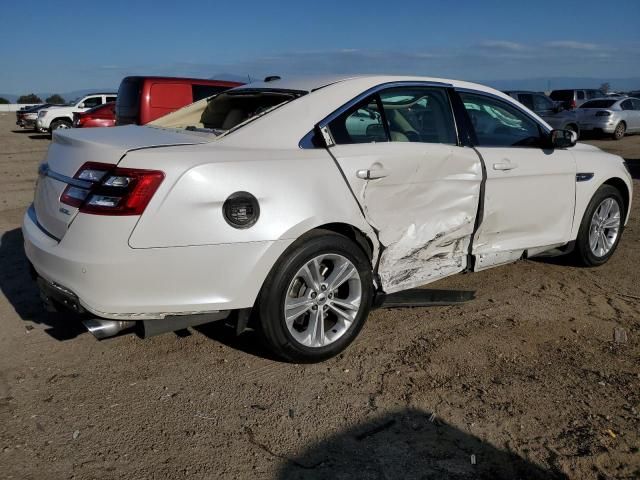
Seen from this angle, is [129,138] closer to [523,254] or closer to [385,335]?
[385,335]

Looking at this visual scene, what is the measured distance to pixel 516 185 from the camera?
4531mm

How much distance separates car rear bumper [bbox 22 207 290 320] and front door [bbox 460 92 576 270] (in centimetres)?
192

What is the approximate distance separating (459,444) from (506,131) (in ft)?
9.12

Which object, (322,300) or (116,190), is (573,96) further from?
(116,190)

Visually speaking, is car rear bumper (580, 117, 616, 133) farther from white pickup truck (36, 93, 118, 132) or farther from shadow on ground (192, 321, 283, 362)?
shadow on ground (192, 321, 283, 362)

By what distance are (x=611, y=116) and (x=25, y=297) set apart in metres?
20.7

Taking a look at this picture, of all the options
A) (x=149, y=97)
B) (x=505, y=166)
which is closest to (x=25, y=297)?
(x=505, y=166)

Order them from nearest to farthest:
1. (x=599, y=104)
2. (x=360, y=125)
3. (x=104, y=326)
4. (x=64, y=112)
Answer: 1. (x=104, y=326)
2. (x=360, y=125)
3. (x=599, y=104)
4. (x=64, y=112)

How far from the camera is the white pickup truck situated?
75.5ft

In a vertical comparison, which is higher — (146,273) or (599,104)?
(146,273)

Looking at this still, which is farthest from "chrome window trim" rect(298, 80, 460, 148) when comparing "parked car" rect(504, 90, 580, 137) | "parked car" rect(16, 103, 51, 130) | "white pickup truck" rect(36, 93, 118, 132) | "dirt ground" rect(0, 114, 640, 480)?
"parked car" rect(16, 103, 51, 130)

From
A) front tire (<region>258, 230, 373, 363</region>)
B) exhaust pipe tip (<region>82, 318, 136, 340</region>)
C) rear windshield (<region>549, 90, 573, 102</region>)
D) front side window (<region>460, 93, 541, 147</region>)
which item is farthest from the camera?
rear windshield (<region>549, 90, 573, 102</region>)

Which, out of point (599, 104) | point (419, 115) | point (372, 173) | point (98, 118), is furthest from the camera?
point (599, 104)

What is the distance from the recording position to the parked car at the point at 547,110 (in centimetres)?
2070
